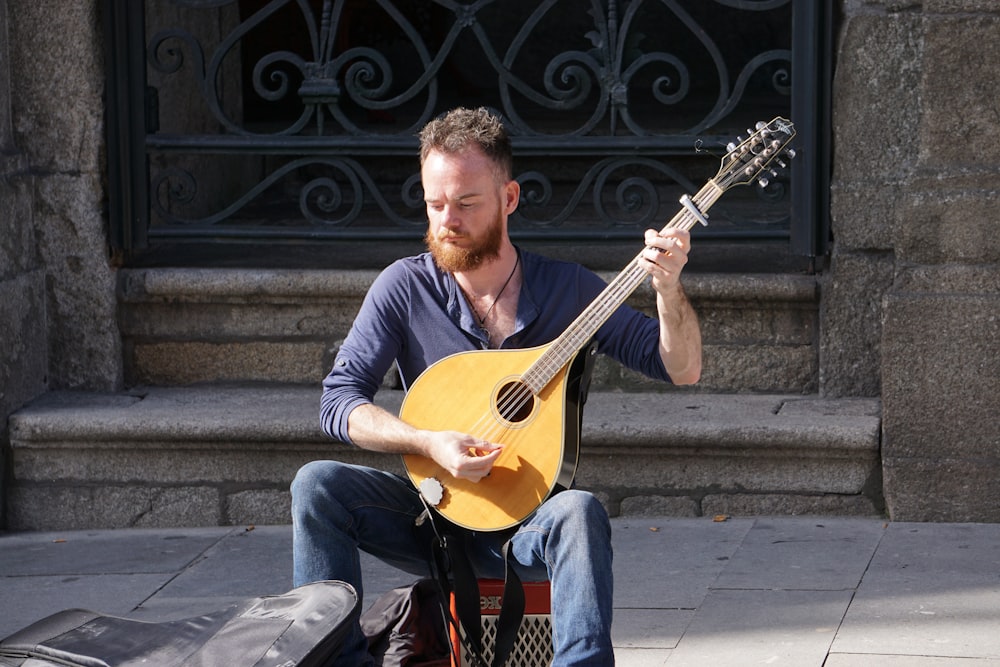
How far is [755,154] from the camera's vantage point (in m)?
3.11

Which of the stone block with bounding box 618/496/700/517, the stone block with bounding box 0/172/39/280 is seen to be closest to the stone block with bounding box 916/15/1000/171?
the stone block with bounding box 618/496/700/517

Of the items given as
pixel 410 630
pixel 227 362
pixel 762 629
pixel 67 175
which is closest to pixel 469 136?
pixel 410 630

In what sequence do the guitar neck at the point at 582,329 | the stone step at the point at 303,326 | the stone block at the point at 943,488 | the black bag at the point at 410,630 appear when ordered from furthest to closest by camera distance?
the stone step at the point at 303,326, the stone block at the point at 943,488, the black bag at the point at 410,630, the guitar neck at the point at 582,329

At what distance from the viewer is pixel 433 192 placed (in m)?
3.22

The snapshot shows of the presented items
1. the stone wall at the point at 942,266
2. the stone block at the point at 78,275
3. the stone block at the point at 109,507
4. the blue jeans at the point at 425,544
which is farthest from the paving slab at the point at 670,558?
the stone block at the point at 78,275

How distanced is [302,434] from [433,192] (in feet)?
5.69

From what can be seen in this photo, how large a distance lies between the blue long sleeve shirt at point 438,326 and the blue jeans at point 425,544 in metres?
0.14

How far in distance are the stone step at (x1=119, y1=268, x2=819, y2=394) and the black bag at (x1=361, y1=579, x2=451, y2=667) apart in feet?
6.13

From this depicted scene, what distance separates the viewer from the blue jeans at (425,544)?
2928 millimetres

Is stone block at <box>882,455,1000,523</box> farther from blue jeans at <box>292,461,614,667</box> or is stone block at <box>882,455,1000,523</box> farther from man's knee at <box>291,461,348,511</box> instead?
man's knee at <box>291,461,348,511</box>

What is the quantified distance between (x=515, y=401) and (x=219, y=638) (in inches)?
29.7

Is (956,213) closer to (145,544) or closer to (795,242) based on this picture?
(795,242)

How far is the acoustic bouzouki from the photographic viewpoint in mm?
3078

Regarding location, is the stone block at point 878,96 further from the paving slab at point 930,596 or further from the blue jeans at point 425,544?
the blue jeans at point 425,544
